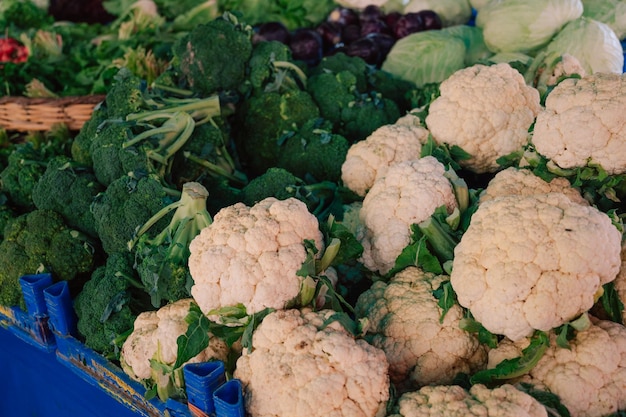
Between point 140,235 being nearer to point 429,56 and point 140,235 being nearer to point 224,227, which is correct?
point 224,227

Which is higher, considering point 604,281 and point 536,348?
point 604,281

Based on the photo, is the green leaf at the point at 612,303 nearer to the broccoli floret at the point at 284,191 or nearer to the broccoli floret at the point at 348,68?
the broccoli floret at the point at 284,191

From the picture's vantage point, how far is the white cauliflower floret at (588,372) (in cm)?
127

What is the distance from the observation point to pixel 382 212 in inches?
69.4

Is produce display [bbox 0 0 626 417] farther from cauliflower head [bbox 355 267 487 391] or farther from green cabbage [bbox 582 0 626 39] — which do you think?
green cabbage [bbox 582 0 626 39]

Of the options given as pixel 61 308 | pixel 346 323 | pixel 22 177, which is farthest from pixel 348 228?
pixel 22 177

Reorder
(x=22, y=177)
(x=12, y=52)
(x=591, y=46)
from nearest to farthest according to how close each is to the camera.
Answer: (x=22, y=177), (x=591, y=46), (x=12, y=52)

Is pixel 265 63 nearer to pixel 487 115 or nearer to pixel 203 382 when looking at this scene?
pixel 487 115

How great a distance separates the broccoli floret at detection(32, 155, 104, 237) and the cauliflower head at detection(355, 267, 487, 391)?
1.14 m

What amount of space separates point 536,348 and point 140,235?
1.16 metres

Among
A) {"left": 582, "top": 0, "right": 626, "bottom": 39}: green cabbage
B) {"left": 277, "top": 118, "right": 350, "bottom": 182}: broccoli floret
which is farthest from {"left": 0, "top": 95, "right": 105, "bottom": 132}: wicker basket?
{"left": 582, "top": 0, "right": 626, "bottom": 39}: green cabbage

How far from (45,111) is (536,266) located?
2.50 meters

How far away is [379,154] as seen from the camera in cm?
206

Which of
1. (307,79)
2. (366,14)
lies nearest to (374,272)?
(307,79)
